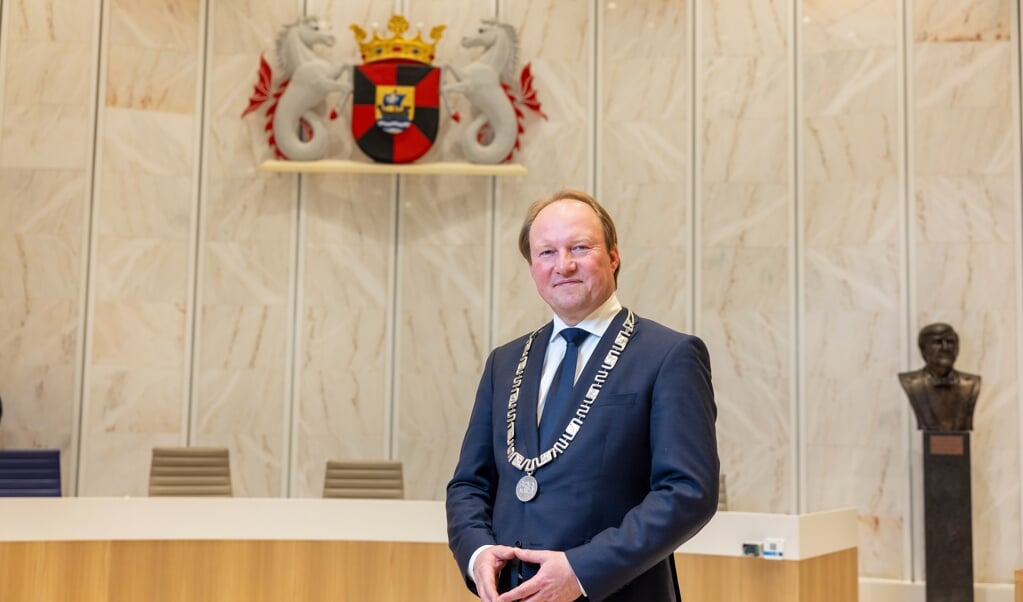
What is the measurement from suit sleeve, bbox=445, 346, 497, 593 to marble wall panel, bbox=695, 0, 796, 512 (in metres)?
5.92

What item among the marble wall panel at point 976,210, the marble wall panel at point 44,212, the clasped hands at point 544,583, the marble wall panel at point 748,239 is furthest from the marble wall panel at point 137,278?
the clasped hands at point 544,583

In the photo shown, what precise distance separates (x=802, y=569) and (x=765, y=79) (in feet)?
14.7

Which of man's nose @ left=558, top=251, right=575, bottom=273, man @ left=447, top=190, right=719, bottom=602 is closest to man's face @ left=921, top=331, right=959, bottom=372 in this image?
man @ left=447, top=190, right=719, bottom=602

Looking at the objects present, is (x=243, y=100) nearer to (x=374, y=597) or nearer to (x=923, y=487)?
(x=374, y=597)

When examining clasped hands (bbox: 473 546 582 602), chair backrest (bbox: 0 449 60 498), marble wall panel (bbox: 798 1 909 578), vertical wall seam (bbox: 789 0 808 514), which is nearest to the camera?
clasped hands (bbox: 473 546 582 602)

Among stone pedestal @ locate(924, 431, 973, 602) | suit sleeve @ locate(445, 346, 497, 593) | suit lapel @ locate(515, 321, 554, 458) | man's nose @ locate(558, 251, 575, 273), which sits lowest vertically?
stone pedestal @ locate(924, 431, 973, 602)

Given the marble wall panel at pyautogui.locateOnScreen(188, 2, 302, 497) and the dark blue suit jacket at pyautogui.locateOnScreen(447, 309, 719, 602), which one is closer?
the dark blue suit jacket at pyautogui.locateOnScreen(447, 309, 719, 602)

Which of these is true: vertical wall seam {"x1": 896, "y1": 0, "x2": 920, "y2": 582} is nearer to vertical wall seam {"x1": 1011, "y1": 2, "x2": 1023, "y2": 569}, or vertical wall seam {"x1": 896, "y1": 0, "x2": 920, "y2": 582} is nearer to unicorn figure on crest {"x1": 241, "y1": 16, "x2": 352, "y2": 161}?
vertical wall seam {"x1": 1011, "y1": 2, "x2": 1023, "y2": 569}

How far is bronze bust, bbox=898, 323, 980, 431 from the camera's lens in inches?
296

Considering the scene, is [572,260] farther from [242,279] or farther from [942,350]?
[242,279]

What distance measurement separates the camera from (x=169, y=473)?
7191mm

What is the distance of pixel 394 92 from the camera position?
27.6 feet

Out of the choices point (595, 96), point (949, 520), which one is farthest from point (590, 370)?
point (595, 96)

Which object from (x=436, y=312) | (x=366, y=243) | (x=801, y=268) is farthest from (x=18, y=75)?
(x=801, y=268)
